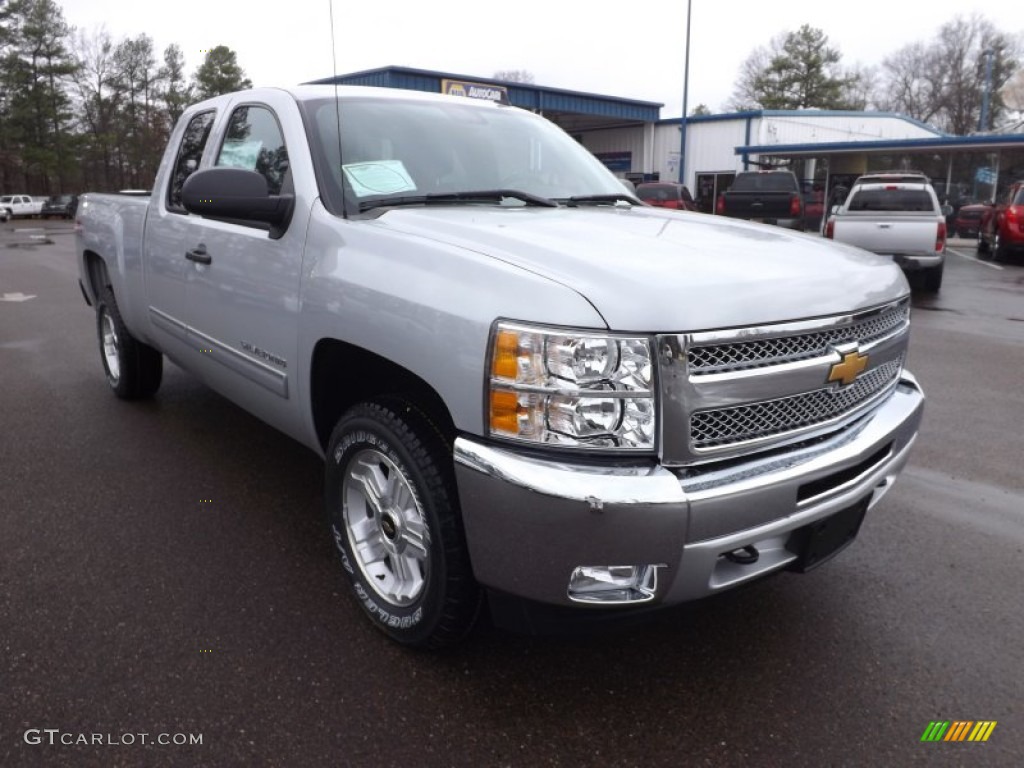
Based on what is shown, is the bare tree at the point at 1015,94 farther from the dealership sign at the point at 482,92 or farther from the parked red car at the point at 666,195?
the dealership sign at the point at 482,92

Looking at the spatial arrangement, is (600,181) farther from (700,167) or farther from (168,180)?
(700,167)

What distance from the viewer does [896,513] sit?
3947 millimetres

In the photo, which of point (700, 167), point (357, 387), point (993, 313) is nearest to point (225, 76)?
point (700, 167)

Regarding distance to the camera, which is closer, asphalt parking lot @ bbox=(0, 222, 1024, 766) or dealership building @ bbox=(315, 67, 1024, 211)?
asphalt parking lot @ bbox=(0, 222, 1024, 766)

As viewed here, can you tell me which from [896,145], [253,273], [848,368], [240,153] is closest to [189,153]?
[240,153]

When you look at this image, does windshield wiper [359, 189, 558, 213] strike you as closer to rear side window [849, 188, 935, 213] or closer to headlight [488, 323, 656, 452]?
headlight [488, 323, 656, 452]

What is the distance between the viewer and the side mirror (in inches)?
117

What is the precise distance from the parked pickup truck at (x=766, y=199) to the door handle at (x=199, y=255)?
15.8 meters

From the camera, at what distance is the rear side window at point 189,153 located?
421cm

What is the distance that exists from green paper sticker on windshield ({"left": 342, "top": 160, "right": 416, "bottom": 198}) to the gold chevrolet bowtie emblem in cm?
170

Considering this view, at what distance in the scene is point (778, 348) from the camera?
2.31 meters

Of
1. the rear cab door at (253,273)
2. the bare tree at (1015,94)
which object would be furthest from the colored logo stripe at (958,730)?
the bare tree at (1015,94)

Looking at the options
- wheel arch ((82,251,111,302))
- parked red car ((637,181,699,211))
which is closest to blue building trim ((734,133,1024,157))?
parked red car ((637,181,699,211))

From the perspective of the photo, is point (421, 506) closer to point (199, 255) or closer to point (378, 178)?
point (378, 178)
